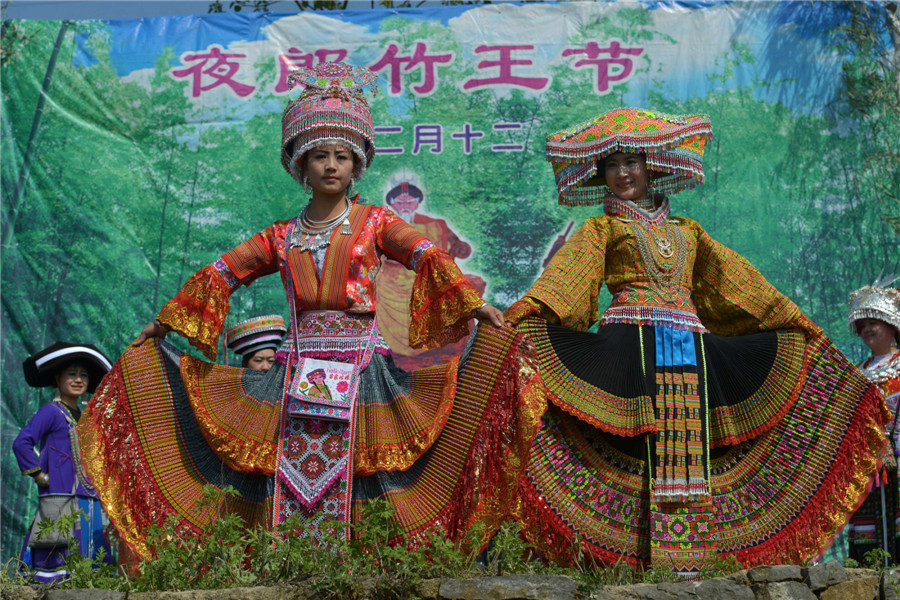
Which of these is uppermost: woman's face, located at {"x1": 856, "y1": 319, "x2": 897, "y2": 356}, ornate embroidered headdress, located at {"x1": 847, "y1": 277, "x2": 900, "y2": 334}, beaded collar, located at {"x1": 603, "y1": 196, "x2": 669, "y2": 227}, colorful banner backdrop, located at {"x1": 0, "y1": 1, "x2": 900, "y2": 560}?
colorful banner backdrop, located at {"x1": 0, "y1": 1, "x2": 900, "y2": 560}

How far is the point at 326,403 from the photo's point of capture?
14.6 ft

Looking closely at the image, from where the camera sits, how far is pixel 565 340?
4.80 meters

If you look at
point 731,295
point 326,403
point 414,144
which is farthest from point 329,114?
point 414,144

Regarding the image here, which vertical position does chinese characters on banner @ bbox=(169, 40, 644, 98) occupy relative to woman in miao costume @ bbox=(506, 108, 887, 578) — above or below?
above

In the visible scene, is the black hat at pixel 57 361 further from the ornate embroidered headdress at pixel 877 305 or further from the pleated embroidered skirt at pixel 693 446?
the ornate embroidered headdress at pixel 877 305

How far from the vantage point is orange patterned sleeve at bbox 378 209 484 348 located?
4539mm

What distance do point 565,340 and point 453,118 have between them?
10.3 feet

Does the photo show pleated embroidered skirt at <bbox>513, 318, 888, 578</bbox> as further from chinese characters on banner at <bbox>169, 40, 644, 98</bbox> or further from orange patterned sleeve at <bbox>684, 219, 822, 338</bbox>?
chinese characters on banner at <bbox>169, 40, 644, 98</bbox>

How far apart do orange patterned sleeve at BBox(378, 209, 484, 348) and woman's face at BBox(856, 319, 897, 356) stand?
246 centimetres

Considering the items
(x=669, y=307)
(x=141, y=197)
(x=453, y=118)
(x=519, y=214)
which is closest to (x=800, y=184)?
(x=519, y=214)

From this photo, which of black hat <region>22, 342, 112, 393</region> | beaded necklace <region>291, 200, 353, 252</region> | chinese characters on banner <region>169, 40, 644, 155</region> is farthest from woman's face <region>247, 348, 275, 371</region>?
chinese characters on banner <region>169, 40, 644, 155</region>

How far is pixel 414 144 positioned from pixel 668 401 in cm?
336

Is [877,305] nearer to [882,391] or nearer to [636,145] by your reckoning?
[882,391]

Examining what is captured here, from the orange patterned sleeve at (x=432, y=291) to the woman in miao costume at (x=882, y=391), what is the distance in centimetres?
209
